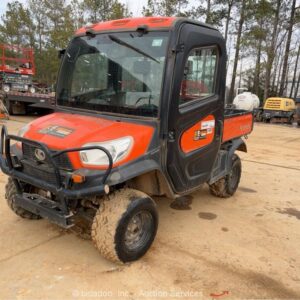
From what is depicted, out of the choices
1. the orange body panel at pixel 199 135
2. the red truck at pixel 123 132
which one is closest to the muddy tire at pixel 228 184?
the red truck at pixel 123 132

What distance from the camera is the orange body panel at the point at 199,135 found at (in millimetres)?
3504

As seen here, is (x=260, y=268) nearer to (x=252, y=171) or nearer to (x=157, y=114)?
(x=157, y=114)

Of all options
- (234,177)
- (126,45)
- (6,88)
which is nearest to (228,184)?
Result: (234,177)

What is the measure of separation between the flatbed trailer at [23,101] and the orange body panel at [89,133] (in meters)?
9.15

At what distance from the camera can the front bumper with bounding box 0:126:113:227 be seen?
2.75 m

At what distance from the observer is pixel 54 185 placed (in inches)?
114

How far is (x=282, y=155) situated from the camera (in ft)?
28.3

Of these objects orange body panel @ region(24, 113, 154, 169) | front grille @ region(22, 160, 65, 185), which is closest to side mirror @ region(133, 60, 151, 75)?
orange body panel @ region(24, 113, 154, 169)

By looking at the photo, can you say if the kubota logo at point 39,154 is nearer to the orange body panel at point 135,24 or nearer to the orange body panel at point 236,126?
the orange body panel at point 135,24

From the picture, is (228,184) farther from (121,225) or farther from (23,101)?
(23,101)

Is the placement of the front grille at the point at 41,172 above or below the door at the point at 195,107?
below

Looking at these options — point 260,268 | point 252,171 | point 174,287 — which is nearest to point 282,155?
point 252,171

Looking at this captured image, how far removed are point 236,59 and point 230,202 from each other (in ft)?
73.1

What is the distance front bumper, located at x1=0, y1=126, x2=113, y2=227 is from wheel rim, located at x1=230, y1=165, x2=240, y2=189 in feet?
9.06
